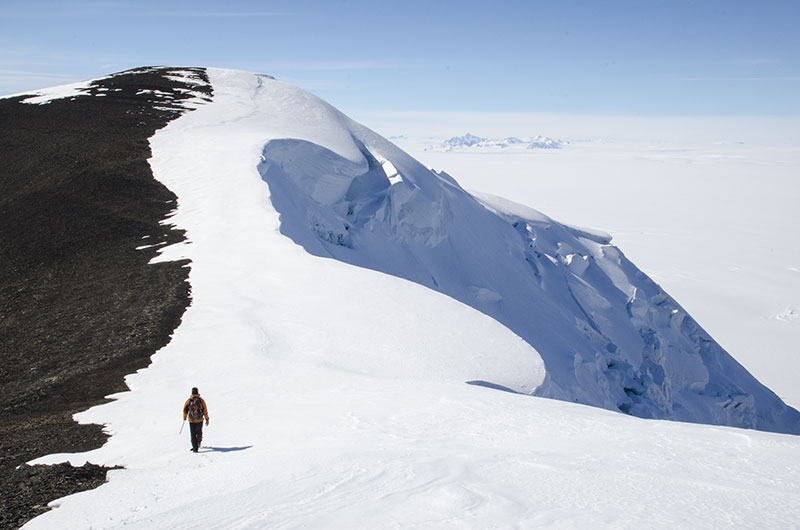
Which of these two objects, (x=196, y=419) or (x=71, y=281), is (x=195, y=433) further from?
(x=71, y=281)

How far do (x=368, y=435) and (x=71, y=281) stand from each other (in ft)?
42.3

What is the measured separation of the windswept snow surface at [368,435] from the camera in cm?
660

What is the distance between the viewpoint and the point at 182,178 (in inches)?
1016

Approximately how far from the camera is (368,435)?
9.21 meters

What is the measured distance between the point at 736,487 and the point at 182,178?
78.1 feet

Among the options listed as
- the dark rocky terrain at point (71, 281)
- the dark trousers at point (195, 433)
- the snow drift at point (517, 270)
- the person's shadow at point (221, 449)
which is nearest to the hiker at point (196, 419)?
the dark trousers at point (195, 433)

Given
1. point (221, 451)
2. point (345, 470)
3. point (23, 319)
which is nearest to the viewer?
point (345, 470)

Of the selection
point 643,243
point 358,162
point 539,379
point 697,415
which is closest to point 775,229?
point 643,243

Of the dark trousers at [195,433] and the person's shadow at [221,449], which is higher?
the dark trousers at [195,433]

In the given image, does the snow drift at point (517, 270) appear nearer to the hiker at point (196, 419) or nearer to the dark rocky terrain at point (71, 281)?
the dark rocky terrain at point (71, 281)

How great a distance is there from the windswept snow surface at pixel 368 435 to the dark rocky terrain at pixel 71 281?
552mm

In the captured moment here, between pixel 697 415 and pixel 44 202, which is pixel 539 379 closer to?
pixel 44 202

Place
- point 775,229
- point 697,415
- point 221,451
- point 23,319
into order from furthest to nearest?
point 775,229 < point 697,415 < point 23,319 < point 221,451

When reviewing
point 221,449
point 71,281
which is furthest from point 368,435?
point 71,281
